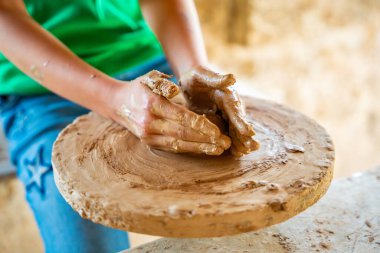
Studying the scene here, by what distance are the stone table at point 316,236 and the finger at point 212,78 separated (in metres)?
0.41

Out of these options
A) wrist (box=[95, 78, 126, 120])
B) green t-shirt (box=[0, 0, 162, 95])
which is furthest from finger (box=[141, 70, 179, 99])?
green t-shirt (box=[0, 0, 162, 95])

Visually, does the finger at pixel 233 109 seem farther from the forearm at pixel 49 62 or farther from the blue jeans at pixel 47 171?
the blue jeans at pixel 47 171

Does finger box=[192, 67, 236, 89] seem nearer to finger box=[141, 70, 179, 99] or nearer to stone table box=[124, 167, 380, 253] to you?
finger box=[141, 70, 179, 99]

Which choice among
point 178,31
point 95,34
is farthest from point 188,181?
point 95,34

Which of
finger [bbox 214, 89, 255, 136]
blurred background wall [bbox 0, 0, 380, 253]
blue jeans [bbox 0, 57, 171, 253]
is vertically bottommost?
blue jeans [bbox 0, 57, 171, 253]

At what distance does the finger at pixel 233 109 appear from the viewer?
1036mm

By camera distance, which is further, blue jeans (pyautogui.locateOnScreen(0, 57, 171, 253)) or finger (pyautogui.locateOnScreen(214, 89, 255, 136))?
blue jeans (pyautogui.locateOnScreen(0, 57, 171, 253))

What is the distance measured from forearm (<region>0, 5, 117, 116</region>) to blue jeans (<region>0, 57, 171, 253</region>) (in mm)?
192

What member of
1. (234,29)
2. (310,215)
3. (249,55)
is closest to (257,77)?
(249,55)

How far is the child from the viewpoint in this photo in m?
1.05

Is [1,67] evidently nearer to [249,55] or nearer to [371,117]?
[249,55]

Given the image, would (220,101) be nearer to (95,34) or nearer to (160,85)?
(160,85)

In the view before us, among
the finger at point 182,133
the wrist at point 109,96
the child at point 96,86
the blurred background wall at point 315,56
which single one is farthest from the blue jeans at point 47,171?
the blurred background wall at point 315,56

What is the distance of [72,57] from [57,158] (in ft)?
0.94
